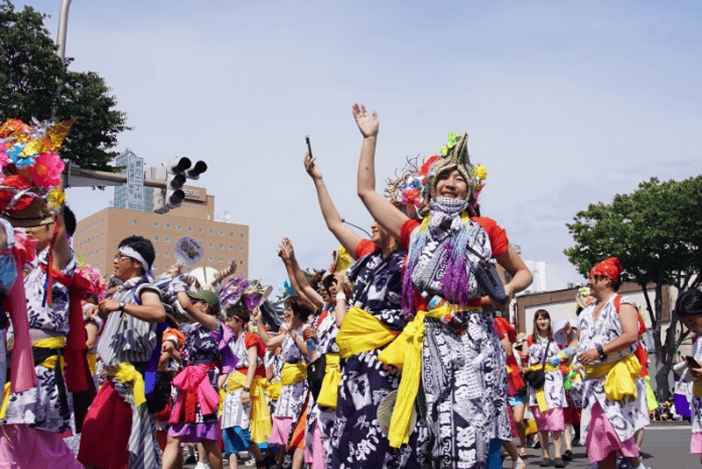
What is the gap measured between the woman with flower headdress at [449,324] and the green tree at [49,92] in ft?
47.2

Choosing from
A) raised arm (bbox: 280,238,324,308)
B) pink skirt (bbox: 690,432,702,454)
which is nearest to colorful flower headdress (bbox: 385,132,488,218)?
raised arm (bbox: 280,238,324,308)

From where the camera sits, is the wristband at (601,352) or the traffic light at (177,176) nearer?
the wristband at (601,352)

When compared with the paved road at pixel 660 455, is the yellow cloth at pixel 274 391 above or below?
above

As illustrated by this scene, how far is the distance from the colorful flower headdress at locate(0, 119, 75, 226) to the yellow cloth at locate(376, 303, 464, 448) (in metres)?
2.00

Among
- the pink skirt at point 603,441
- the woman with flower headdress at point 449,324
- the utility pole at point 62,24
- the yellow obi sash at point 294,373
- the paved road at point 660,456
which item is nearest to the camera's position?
the woman with flower headdress at point 449,324

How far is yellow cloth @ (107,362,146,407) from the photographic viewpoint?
20.8 feet

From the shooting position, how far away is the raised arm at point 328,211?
5.43 m

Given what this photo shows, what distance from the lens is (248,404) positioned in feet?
35.9

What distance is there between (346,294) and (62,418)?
3.07m

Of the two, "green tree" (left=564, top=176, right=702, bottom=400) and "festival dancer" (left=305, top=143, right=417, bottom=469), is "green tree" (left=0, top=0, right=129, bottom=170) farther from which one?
"green tree" (left=564, top=176, right=702, bottom=400)

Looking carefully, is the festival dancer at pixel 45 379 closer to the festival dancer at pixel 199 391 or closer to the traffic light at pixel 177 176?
the festival dancer at pixel 199 391

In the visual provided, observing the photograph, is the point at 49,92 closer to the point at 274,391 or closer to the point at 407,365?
the point at 274,391

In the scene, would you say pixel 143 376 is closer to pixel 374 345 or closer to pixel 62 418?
pixel 62 418

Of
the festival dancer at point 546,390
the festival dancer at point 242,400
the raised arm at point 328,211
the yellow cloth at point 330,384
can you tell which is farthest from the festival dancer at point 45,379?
the festival dancer at point 546,390
